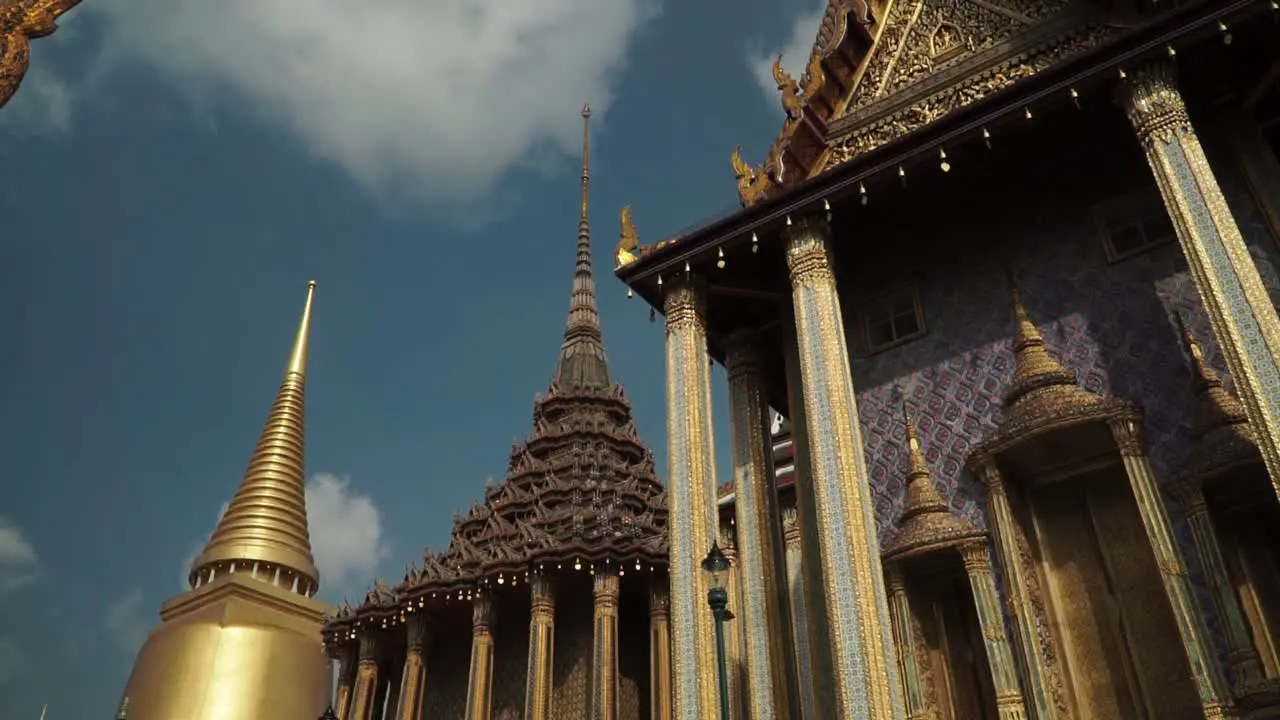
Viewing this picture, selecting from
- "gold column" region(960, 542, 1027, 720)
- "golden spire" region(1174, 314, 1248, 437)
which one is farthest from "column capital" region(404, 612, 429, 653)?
"golden spire" region(1174, 314, 1248, 437)

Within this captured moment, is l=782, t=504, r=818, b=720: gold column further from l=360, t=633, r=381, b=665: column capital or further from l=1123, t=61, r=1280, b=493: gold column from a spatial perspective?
l=360, t=633, r=381, b=665: column capital

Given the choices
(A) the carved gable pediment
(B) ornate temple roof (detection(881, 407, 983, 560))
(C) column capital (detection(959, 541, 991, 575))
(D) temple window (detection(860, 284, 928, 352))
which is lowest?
(C) column capital (detection(959, 541, 991, 575))

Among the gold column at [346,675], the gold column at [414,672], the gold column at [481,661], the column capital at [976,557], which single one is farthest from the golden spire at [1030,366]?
the gold column at [346,675]

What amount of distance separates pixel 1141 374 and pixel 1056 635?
2835 millimetres

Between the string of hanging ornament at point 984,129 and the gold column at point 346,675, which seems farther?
the gold column at point 346,675

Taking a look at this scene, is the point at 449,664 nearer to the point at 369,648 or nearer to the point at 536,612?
the point at 369,648

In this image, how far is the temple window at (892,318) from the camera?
1241cm

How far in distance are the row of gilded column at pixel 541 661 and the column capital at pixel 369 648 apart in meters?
0.13

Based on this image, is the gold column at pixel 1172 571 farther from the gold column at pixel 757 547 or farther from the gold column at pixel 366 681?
the gold column at pixel 366 681

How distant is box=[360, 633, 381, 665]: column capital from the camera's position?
22.3 metres

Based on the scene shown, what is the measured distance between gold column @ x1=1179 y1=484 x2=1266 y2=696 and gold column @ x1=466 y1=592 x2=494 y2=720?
1375 centimetres

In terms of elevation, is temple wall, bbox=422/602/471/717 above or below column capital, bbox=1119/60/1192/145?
below

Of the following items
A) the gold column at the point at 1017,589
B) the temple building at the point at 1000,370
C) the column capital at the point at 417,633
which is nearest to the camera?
the temple building at the point at 1000,370

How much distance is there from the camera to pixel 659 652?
19.0 metres
